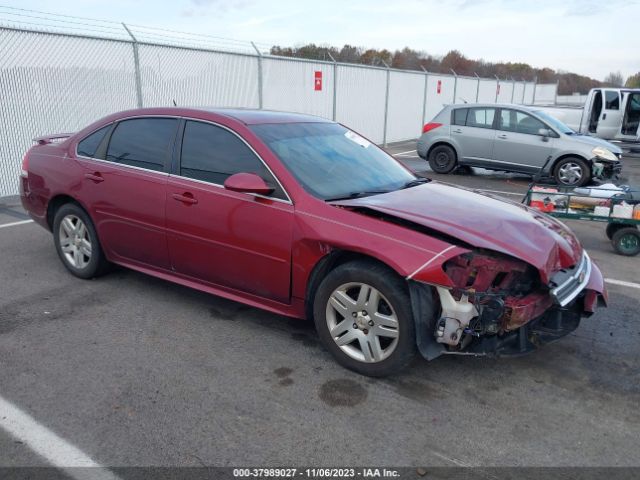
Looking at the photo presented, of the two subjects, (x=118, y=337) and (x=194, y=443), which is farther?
(x=118, y=337)

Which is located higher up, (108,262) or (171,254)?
(171,254)

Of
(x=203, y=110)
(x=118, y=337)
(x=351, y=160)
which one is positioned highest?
(x=203, y=110)

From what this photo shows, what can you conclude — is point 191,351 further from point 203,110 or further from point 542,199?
point 542,199

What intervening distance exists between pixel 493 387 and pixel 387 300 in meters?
0.90

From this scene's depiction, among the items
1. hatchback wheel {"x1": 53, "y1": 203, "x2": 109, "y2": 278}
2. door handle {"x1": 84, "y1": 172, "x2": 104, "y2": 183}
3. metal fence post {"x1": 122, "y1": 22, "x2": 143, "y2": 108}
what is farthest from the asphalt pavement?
metal fence post {"x1": 122, "y1": 22, "x2": 143, "y2": 108}

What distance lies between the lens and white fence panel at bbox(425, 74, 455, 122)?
73.5ft

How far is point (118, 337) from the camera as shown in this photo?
4008 mm

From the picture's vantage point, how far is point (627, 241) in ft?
20.8

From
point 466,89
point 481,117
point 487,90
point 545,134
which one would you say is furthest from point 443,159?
point 487,90

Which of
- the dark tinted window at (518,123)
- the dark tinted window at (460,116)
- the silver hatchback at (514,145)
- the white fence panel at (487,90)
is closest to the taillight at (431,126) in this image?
the silver hatchback at (514,145)

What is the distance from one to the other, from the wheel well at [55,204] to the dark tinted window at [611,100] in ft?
57.9

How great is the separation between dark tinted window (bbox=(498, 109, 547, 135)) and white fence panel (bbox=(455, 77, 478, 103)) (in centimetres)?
1330

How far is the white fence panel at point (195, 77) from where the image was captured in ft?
36.2

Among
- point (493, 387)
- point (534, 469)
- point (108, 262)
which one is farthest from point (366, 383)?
point (108, 262)
